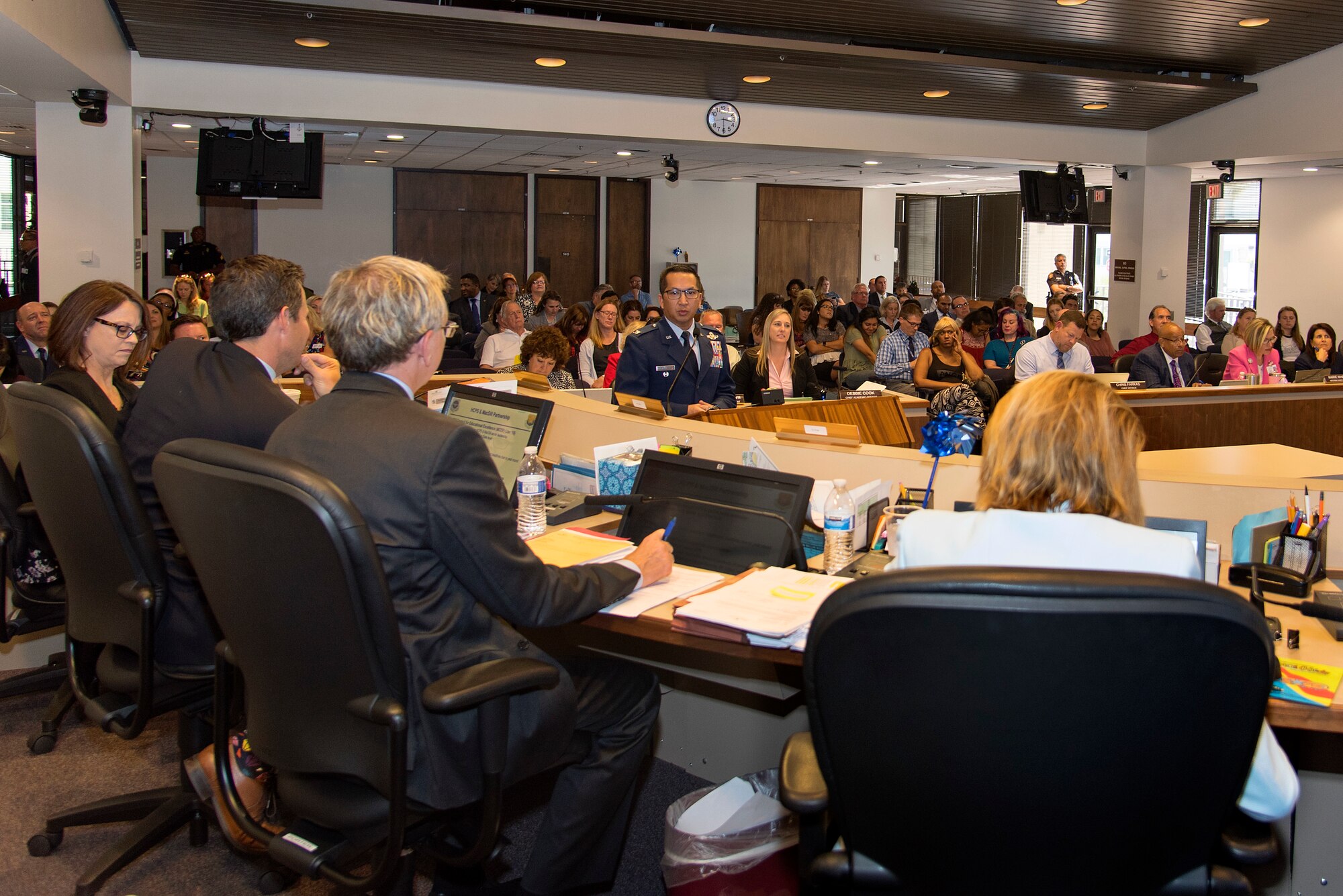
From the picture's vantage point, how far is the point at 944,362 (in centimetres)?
773

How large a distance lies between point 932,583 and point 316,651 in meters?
0.98

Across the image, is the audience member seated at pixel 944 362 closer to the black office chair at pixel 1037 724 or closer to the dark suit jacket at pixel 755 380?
the dark suit jacket at pixel 755 380

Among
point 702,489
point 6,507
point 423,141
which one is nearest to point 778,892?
point 702,489

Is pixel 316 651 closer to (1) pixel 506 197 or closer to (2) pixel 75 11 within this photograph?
(2) pixel 75 11

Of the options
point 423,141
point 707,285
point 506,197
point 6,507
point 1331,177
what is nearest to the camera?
point 6,507

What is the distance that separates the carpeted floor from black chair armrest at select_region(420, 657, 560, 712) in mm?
1038

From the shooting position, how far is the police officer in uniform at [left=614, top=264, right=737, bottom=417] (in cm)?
509

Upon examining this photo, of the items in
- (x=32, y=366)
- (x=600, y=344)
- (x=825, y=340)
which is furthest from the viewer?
(x=825, y=340)

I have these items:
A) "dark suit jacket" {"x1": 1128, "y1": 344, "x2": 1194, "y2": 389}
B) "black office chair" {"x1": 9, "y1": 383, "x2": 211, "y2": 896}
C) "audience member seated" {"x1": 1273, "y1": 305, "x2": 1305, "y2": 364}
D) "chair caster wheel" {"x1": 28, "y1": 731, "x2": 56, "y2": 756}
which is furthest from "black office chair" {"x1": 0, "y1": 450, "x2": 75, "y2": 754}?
"audience member seated" {"x1": 1273, "y1": 305, "x2": 1305, "y2": 364}

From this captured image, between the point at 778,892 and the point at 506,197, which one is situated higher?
the point at 506,197

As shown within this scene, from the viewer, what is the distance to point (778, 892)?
2459 millimetres

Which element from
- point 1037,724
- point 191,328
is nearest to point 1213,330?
point 191,328

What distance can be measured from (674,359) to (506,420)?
7.00ft

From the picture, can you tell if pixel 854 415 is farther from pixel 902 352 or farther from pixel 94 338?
pixel 94 338
